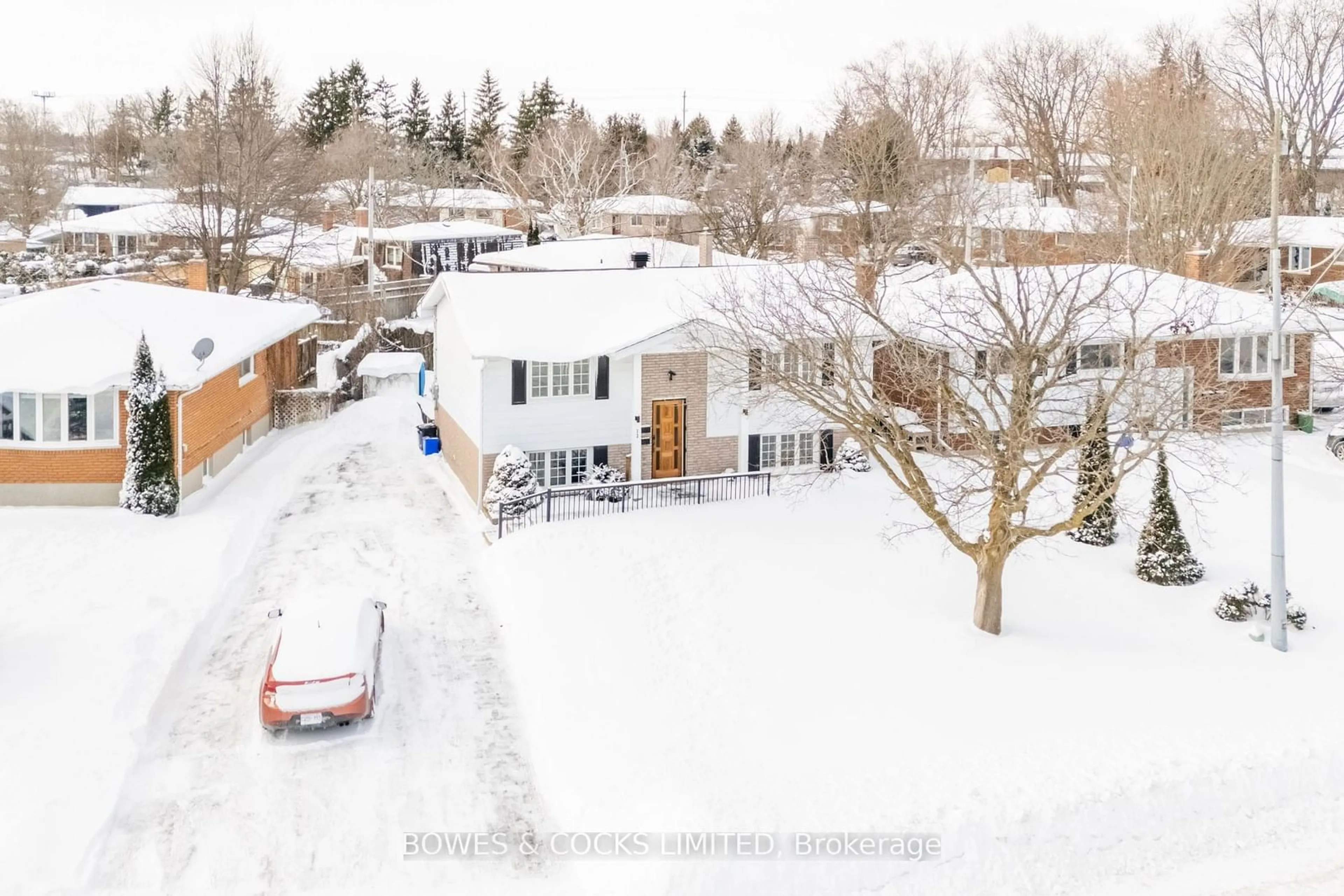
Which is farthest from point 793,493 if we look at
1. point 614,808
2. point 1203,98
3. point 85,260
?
point 85,260

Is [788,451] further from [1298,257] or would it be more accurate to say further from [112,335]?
[1298,257]

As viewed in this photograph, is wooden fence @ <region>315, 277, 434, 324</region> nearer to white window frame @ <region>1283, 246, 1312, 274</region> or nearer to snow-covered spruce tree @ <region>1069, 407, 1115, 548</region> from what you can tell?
snow-covered spruce tree @ <region>1069, 407, 1115, 548</region>

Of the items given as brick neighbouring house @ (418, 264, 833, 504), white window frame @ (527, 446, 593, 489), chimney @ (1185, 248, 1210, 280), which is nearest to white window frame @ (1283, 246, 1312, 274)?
chimney @ (1185, 248, 1210, 280)

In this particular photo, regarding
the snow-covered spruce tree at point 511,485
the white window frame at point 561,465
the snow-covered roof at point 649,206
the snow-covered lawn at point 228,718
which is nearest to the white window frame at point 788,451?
the white window frame at point 561,465

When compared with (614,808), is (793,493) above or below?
above

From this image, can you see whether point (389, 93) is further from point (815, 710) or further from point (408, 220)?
point (815, 710)

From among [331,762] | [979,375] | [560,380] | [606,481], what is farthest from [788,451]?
[331,762]
